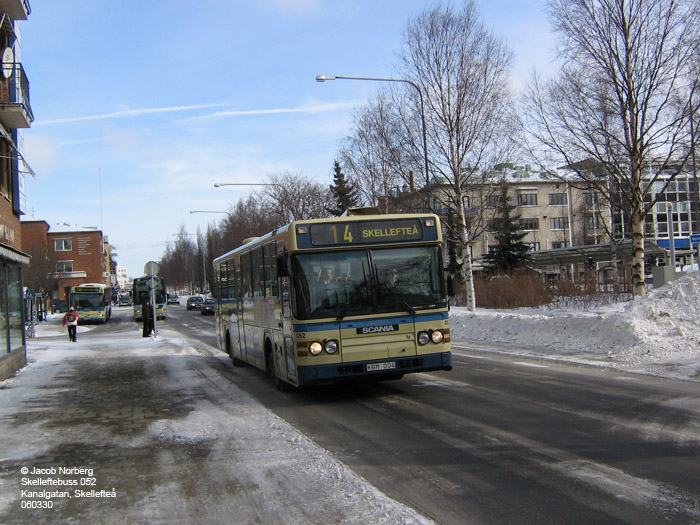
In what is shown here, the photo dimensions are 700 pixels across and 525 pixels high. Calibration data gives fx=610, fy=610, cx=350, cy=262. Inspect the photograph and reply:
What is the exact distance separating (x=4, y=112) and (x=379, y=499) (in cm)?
2206

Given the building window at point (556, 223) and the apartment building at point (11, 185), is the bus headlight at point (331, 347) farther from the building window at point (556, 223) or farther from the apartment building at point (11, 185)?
the building window at point (556, 223)

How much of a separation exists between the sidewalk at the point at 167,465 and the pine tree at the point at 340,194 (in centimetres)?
4040

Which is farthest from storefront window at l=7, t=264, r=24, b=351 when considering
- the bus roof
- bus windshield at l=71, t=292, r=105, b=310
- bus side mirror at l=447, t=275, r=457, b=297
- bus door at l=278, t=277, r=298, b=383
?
bus windshield at l=71, t=292, r=105, b=310

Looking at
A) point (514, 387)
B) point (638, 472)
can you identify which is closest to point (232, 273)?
point (514, 387)

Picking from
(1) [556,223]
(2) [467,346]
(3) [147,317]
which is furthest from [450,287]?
(1) [556,223]

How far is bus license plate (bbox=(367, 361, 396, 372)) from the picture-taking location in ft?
29.9

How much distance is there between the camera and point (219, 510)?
4.97 m

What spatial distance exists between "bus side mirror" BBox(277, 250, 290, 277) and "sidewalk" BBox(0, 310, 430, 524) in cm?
210

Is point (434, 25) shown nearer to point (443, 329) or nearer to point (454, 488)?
point (443, 329)

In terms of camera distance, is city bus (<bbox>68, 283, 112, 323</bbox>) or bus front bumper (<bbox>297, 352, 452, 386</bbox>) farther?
city bus (<bbox>68, 283, 112, 323</bbox>)

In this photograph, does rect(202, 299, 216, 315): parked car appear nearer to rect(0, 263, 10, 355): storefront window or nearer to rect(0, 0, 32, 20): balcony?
rect(0, 0, 32, 20): balcony

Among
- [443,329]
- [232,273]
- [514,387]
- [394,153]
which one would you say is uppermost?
[394,153]

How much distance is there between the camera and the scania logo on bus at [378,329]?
30.0 ft

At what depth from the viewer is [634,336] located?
13.9 meters
